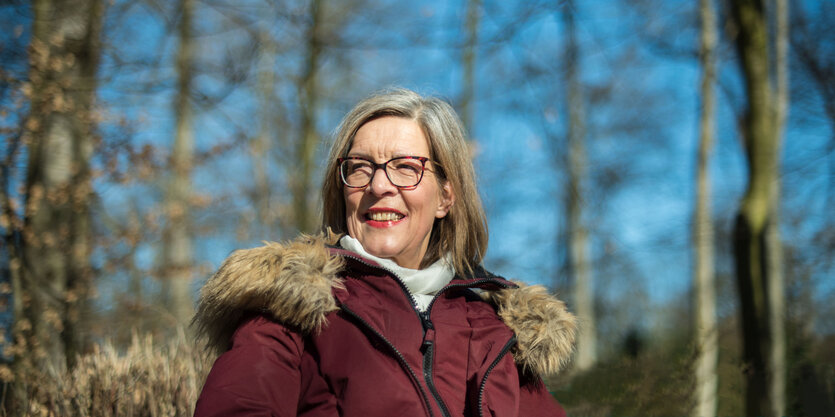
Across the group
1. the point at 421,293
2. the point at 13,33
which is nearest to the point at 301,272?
the point at 421,293

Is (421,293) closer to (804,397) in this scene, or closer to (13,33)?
(804,397)

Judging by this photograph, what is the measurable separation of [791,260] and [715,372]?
0.90m

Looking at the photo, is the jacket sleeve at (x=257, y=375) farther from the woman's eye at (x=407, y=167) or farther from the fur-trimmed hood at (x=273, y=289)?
the woman's eye at (x=407, y=167)

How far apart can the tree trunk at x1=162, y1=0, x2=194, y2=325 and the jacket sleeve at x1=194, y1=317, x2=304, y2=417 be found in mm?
3851

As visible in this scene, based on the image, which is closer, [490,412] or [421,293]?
[490,412]

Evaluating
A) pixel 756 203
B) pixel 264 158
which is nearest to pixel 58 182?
pixel 756 203

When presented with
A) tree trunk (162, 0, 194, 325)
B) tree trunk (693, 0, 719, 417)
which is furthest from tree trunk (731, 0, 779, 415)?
tree trunk (162, 0, 194, 325)

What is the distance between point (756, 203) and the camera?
4.27 m

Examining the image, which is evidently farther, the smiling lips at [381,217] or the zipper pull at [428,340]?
the smiling lips at [381,217]

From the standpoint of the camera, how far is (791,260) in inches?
173

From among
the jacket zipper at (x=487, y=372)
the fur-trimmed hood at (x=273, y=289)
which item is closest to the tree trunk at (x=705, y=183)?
the jacket zipper at (x=487, y=372)

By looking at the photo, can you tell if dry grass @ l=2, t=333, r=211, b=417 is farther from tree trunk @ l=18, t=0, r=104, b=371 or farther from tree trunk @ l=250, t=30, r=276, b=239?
tree trunk @ l=250, t=30, r=276, b=239

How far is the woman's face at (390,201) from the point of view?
215 cm

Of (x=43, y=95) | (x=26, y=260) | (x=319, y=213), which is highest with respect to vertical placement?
(x=43, y=95)
